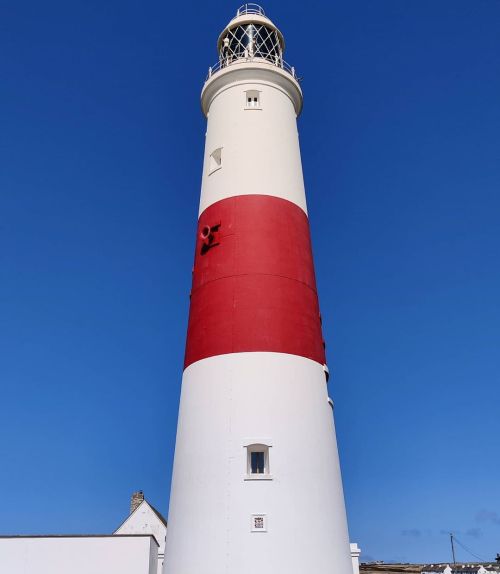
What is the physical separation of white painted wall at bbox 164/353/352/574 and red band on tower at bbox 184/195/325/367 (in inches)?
19.2

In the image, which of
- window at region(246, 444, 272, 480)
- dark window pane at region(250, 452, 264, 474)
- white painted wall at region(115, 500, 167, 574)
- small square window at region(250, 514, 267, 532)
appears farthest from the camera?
white painted wall at region(115, 500, 167, 574)

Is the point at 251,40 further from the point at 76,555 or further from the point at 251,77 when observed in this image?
the point at 76,555

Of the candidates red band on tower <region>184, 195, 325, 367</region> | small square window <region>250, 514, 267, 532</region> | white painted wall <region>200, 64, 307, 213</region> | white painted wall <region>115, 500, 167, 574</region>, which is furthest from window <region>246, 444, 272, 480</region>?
white painted wall <region>115, 500, 167, 574</region>

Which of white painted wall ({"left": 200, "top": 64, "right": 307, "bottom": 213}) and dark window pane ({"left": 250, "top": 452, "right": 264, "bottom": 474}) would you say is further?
white painted wall ({"left": 200, "top": 64, "right": 307, "bottom": 213})

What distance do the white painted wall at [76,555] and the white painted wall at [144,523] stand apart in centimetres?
1523

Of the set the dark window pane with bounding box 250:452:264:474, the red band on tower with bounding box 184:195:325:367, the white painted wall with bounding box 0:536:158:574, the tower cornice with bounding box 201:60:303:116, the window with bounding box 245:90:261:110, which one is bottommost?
the white painted wall with bounding box 0:536:158:574

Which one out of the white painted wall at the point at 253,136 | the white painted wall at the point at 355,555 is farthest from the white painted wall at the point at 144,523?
the white painted wall at the point at 253,136

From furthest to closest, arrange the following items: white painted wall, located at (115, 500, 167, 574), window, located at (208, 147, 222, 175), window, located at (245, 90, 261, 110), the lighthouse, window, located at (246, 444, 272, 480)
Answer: white painted wall, located at (115, 500, 167, 574), window, located at (245, 90, 261, 110), window, located at (208, 147, 222, 175), window, located at (246, 444, 272, 480), the lighthouse

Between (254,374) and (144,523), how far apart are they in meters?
20.8

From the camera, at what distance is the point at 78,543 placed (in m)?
16.3

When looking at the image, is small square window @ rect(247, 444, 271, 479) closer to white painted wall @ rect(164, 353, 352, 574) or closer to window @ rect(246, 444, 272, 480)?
window @ rect(246, 444, 272, 480)

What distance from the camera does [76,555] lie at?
53.3 ft

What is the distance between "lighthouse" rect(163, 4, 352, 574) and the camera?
12594mm

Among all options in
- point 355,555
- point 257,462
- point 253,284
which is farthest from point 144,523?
point 253,284
